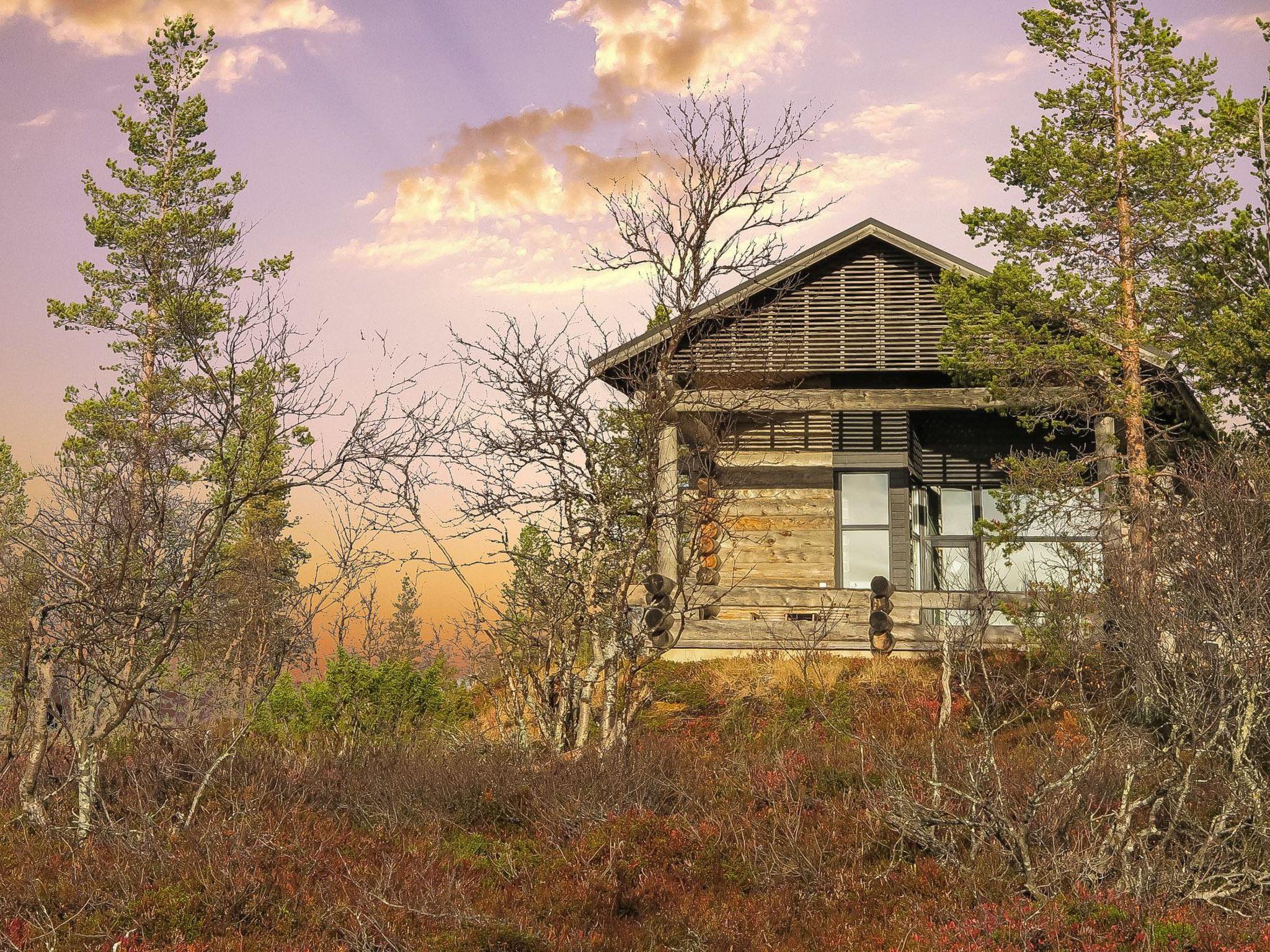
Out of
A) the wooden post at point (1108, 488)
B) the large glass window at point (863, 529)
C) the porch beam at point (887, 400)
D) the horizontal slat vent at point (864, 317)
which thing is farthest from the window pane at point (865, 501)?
the wooden post at point (1108, 488)

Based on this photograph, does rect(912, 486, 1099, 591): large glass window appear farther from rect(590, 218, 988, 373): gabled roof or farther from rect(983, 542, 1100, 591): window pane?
rect(590, 218, 988, 373): gabled roof

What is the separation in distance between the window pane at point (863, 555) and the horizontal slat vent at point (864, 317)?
11.1 ft

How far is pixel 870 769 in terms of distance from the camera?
1127cm

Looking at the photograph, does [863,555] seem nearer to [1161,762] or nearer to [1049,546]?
[1049,546]

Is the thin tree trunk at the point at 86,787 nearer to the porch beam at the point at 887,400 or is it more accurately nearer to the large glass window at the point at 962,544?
the porch beam at the point at 887,400

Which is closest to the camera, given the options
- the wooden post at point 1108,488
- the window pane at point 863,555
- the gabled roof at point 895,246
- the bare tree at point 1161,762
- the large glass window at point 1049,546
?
the bare tree at point 1161,762

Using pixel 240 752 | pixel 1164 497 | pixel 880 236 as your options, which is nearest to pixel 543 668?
pixel 240 752

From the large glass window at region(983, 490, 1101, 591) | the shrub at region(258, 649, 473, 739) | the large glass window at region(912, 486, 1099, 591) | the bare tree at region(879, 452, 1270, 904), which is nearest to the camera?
the bare tree at region(879, 452, 1270, 904)

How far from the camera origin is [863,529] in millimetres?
21375

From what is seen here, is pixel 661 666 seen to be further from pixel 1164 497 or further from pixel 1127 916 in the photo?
pixel 1127 916

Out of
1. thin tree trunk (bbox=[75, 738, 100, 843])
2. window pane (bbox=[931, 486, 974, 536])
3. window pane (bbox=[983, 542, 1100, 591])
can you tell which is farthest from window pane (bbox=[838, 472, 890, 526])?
thin tree trunk (bbox=[75, 738, 100, 843])

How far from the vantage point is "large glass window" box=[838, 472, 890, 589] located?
21281mm

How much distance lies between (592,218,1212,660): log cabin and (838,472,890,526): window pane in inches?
1.1

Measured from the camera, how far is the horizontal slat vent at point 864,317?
20109mm
